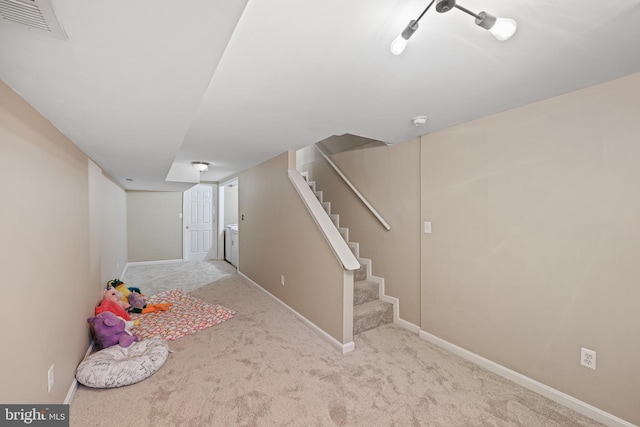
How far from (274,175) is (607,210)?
10.5 feet

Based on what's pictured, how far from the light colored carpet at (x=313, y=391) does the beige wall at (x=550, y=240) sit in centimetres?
29

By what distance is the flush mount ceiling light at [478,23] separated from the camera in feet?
3.01

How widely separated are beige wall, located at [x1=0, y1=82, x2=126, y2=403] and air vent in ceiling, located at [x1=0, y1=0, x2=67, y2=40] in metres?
0.58

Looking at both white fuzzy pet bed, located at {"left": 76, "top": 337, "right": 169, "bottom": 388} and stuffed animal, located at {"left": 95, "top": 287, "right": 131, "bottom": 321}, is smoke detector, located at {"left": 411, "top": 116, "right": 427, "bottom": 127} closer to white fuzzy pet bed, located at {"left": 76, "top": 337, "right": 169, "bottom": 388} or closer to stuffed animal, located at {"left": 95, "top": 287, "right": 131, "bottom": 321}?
white fuzzy pet bed, located at {"left": 76, "top": 337, "right": 169, "bottom": 388}

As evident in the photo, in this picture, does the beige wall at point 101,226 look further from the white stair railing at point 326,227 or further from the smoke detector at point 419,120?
the smoke detector at point 419,120

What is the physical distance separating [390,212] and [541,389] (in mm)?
1877

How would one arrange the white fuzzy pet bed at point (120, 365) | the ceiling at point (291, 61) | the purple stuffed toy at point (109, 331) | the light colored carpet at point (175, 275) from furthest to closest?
the light colored carpet at point (175, 275)
the purple stuffed toy at point (109, 331)
the white fuzzy pet bed at point (120, 365)
the ceiling at point (291, 61)

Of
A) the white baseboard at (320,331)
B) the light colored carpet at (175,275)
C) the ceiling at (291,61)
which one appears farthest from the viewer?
the light colored carpet at (175,275)

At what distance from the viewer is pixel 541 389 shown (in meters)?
1.84

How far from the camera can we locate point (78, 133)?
1.88 m

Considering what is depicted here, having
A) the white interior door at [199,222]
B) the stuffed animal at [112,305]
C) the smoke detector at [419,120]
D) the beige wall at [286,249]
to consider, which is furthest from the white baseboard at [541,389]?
the white interior door at [199,222]

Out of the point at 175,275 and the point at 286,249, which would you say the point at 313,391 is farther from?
the point at 175,275

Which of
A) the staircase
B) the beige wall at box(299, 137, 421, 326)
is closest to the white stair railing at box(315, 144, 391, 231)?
the beige wall at box(299, 137, 421, 326)

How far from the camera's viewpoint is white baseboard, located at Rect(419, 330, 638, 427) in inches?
62.4
